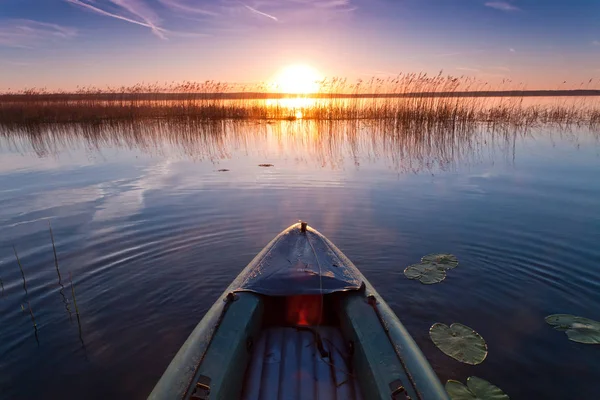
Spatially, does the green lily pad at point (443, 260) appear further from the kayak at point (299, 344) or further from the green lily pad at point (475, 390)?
the green lily pad at point (475, 390)

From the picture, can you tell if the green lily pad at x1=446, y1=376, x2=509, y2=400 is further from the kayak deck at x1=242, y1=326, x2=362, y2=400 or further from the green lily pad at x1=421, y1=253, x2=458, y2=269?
the green lily pad at x1=421, y1=253, x2=458, y2=269

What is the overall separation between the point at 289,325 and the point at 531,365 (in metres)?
1.88

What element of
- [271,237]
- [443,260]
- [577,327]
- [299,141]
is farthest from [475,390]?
[299,141]

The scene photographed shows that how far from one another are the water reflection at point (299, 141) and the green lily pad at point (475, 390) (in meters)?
6.33

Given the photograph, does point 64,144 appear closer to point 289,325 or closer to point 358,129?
point 358,129

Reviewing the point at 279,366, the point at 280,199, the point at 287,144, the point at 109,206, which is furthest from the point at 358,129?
the point at 279,366

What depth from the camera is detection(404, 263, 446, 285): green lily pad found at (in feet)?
13.1

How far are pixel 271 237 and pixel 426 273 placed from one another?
82.1 inches

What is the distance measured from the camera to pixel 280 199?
6559 millimetres

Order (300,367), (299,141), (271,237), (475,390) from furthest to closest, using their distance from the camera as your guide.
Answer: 1. (299,141)
2. (271,237)
3. (475,390)
4. (300,367)

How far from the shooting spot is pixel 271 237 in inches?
200

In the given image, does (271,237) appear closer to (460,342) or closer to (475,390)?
(460,342)

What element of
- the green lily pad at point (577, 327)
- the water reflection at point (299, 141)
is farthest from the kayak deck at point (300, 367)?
the water reflection at point (299, 141)

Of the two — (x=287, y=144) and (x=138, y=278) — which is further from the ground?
(x=287, y=144)
